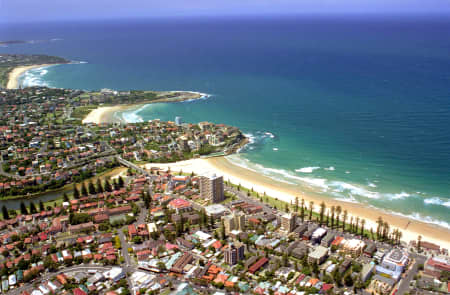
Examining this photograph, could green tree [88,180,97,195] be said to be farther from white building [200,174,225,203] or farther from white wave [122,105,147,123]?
white wave [122,105,147,123]

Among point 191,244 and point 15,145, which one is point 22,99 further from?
point 191,244

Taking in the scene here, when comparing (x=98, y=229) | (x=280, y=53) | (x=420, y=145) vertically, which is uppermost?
(x=280, y=53)

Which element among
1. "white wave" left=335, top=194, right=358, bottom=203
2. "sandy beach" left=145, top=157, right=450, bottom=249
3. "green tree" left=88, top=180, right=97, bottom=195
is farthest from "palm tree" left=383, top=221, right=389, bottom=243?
"green tree" left=88, top=180, right=97, bottom=195

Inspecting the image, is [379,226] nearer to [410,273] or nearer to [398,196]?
[410,273]

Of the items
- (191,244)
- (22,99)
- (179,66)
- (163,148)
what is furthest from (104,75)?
(191,244)

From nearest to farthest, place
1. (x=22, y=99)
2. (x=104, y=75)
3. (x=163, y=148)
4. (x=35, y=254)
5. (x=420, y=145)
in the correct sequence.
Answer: (x=35, y=254)
(x=420, y=145)
(x=163, y=148)
(x=22, y=99)
(x=104, y=75)

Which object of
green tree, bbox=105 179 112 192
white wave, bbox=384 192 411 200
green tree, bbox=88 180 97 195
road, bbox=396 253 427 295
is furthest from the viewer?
green tree, bbox=105 179 112 192

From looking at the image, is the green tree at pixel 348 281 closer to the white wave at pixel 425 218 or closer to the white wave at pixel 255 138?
the white wave at pixel 425 218

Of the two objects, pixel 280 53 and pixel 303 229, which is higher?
pixel 280 53
